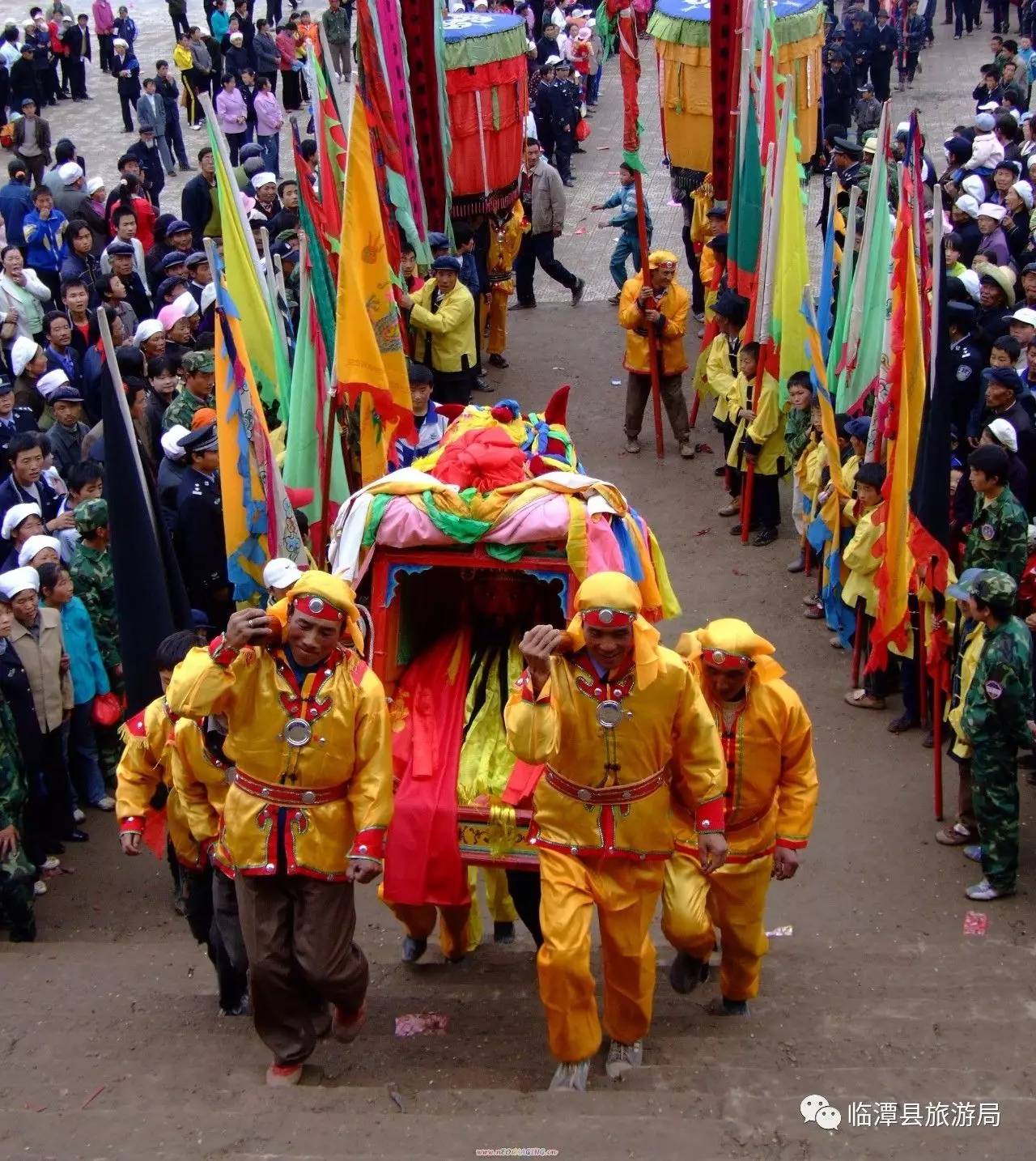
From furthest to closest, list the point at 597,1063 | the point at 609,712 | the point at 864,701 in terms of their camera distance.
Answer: the point at 864,701 → the point at 597,1063 → the point at 609,712

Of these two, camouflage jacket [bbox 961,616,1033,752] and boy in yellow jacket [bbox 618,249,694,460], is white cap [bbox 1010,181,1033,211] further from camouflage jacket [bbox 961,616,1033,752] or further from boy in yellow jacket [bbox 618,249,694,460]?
camouflage jacket [bbox 961,616,1033,752]

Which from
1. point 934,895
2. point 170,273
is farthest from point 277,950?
point 170,273

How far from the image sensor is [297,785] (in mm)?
5785

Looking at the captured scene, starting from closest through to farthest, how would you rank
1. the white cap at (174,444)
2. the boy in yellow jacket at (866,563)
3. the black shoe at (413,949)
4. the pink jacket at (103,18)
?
the black shoe at (413,949), the white cap at (174,444), the boy in yellow jacket at (866,563), the pink jacket at (103,18)

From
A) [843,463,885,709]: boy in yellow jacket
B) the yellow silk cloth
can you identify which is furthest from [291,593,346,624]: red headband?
[843,463,885,709]: boy in yellow jacket

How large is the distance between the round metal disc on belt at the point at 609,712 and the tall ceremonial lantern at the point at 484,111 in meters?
8.37

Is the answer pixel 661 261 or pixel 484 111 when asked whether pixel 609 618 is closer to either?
pixel 661 261

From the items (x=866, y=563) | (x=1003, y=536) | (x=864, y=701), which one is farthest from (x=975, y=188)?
(x=1003, y=536)

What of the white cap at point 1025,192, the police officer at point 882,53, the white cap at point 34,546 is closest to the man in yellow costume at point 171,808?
the white cap at point 34,546

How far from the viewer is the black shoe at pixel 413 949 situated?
22.7 ft

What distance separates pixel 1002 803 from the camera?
726 centimetres

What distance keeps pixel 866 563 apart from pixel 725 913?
10.8 ft

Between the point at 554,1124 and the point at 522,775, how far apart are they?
175cm

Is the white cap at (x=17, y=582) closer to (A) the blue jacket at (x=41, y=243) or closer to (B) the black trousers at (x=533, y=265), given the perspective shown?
(A) the blue jacket at (x=41, y=243)
